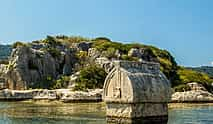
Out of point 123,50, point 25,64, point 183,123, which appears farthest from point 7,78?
point 183,123

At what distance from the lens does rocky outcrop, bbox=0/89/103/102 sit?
208ft

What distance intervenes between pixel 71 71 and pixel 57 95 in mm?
29801

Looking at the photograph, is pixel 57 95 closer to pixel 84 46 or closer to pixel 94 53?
pixel 94 53

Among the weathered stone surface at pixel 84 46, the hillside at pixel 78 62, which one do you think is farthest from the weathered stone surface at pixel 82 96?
the weathered stone surface at pixel 84 46

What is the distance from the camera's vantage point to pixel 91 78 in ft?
268

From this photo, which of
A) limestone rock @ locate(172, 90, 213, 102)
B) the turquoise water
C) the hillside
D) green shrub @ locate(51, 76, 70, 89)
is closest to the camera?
the turquoise water

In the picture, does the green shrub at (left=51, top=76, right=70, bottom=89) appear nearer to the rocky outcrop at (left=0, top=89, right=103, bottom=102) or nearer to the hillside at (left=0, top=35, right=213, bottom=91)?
the hillside at (left=0, top=35, right=213, bottom=91)

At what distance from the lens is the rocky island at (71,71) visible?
227 ft

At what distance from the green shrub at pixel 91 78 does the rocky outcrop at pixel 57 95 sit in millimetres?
7421

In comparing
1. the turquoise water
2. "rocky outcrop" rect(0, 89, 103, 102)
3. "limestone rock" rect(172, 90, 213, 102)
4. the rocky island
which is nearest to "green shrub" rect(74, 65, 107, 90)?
the rocky island

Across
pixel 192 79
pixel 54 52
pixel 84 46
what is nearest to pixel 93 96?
pixel 54 52

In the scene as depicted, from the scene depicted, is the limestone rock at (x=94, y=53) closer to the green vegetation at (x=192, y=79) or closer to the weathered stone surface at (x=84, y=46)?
the weathered stone surface at (x=84, y=46)

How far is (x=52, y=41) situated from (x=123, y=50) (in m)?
18.3

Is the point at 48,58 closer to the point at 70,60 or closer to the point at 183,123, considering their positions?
the point at 70,60
